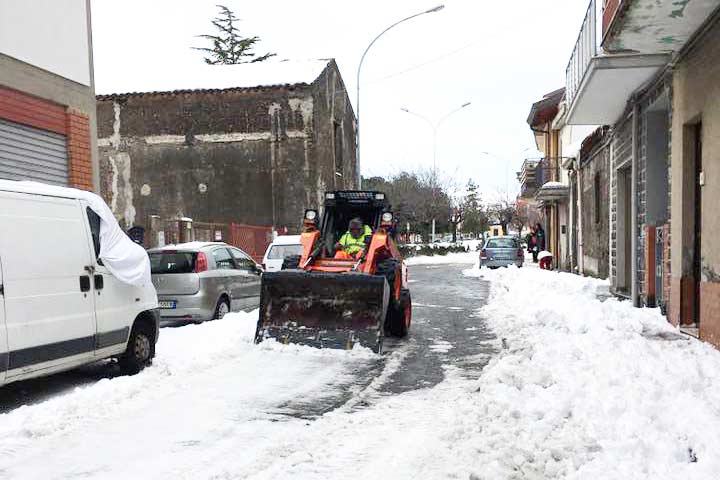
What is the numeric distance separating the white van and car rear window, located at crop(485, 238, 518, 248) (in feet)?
69.8

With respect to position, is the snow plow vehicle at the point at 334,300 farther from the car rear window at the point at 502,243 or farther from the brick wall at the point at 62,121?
the car rear window at the point at 502,243

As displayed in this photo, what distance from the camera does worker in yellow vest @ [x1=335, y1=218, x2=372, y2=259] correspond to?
410 inches

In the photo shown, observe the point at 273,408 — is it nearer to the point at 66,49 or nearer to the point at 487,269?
the point at 66,49

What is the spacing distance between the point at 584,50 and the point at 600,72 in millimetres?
1400

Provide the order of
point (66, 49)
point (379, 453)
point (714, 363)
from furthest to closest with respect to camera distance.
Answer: point (66, 49)
point (714, 363)
point (379, 453)

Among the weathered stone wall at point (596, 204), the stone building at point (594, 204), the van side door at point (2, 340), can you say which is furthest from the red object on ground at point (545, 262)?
the van side door at point (2, 340)

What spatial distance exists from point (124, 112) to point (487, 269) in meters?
17.4

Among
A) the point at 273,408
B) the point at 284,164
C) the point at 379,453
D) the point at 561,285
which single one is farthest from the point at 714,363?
the point at 284,164

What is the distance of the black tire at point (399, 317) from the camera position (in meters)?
10.2

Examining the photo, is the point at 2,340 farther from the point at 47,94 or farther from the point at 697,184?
the point at 697,184

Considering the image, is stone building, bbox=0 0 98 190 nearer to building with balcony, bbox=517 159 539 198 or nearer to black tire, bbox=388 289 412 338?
black tire, bbox=388 289 412 338

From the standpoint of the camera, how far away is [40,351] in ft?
19.9

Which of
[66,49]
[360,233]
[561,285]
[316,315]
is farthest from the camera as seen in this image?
[561,285]

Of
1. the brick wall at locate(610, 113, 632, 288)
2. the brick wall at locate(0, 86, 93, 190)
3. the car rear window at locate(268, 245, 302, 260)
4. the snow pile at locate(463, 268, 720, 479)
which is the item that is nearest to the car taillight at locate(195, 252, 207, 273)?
the brick wall at locate(0, 86, 93, 190)
